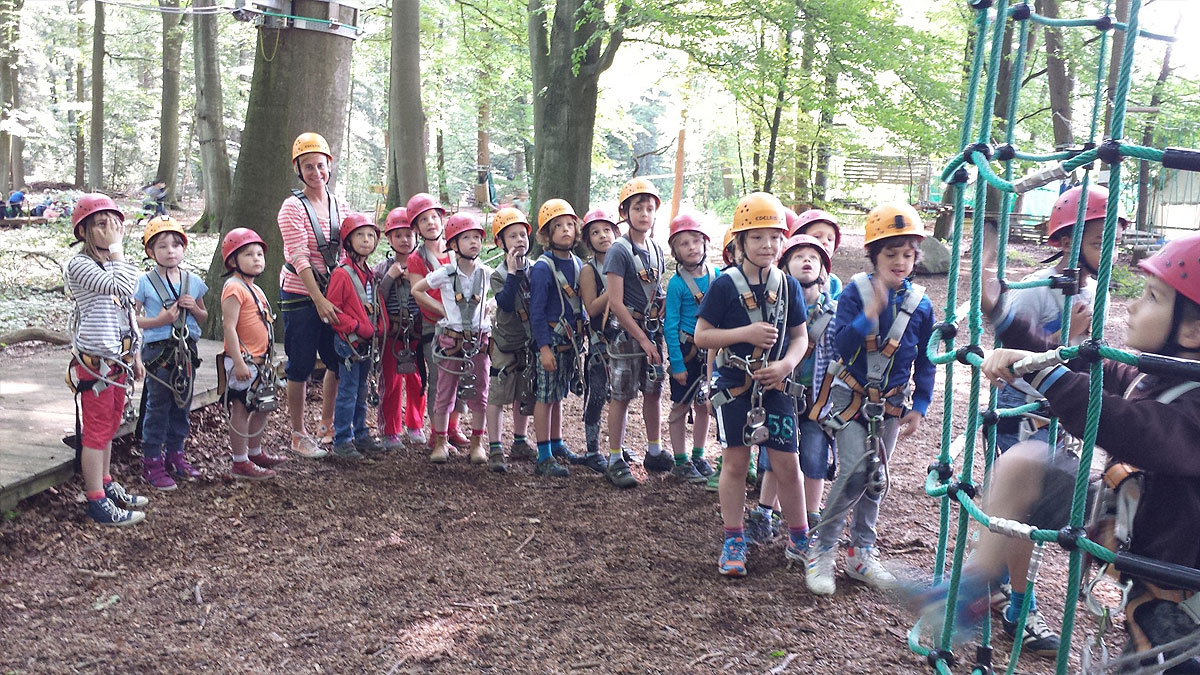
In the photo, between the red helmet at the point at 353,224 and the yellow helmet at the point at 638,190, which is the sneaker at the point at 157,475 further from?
the yellow helmet at the point at 638,190

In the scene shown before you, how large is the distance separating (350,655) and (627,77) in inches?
608

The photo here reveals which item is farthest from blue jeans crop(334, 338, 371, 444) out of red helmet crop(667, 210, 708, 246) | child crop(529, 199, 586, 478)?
red helmet crop(667, 210, 708, 246)

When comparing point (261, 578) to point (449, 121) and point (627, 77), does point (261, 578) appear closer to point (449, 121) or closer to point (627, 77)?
point (627, 77)

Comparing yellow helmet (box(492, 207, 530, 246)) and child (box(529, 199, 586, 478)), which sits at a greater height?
yellow helmet (box(492, 207, 530, 246))

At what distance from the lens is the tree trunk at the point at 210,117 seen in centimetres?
1385

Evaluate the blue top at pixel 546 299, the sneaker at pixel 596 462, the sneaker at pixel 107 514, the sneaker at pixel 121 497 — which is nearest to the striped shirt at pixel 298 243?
the blue top at pixel 546 299

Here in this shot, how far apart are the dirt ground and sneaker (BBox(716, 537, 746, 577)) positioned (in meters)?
0.05

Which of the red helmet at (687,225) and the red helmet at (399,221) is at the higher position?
the red helmet at (687,225)

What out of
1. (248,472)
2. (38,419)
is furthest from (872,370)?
(38,419)

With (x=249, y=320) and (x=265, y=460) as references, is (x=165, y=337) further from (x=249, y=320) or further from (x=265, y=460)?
(x=265, y=460)

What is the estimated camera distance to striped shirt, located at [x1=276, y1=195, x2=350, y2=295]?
17.9 feet

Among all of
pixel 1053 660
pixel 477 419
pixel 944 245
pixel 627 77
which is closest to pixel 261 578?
pixel 477 419

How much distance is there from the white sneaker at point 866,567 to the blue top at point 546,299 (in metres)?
2.23

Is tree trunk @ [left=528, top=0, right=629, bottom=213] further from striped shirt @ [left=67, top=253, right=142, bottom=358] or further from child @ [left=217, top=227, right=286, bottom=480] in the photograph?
striped shirt @ [left=67, top=253, right=142, bottom=358]
